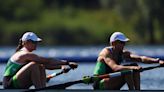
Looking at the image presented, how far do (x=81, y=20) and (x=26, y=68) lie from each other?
107ft

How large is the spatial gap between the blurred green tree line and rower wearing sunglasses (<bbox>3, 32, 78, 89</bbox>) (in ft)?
67.8

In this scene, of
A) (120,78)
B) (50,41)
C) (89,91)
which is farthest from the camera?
(50,41)

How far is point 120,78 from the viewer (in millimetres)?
8250

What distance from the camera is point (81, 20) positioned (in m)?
40.6

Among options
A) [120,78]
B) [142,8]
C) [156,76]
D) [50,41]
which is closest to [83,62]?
[156,76]

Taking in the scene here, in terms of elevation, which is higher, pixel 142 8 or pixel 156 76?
pixel 142 8

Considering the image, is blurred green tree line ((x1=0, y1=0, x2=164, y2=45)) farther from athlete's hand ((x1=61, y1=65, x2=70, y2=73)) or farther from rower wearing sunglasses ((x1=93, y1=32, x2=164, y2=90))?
rower wearing sunglasses ((x1=93, y1=32, x2=164, y2=90))

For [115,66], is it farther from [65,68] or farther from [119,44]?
[65,68]

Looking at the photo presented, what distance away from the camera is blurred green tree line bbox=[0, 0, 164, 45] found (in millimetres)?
30453

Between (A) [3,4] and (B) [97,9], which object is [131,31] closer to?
(B) [97,9]

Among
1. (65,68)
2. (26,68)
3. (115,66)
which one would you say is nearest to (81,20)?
(65,68)

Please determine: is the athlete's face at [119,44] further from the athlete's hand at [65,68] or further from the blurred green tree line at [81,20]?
the blurred green tree line at [81,20]

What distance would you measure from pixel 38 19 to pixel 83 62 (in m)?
22.0

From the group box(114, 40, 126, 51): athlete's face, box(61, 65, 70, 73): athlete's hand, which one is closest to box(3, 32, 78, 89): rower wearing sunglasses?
box(61, 65, 70, 73): athlete's hand
